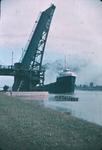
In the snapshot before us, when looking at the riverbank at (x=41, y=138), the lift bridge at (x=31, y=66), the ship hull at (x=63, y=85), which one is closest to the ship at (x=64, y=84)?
the ship hull at (x=63, y=85)

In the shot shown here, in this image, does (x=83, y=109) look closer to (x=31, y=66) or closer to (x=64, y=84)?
(x=31, y=66)

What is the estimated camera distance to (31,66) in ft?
83.4

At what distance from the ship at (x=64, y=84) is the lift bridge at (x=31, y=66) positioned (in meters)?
7.38

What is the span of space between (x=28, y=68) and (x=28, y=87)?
170 centimetres

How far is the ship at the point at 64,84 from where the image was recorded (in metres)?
34.6

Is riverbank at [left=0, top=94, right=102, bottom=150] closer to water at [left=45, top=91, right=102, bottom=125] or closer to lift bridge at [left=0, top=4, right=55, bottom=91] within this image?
water at [left=45, top=91, right=102, bottom=125]

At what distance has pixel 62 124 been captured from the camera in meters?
8.20

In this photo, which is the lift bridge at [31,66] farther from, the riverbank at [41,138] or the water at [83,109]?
the riverbank at [41,138]

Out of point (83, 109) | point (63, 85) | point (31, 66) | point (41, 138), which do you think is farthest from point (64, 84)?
point (41, 138)

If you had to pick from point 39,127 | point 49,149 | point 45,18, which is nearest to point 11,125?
point 39,127

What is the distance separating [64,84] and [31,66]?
9.95m

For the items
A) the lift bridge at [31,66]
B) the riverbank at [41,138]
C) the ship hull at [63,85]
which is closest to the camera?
the riverbank at [41,138]

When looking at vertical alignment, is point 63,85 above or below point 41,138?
above

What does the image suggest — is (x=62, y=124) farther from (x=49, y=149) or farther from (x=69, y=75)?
(x=69, y=75)
